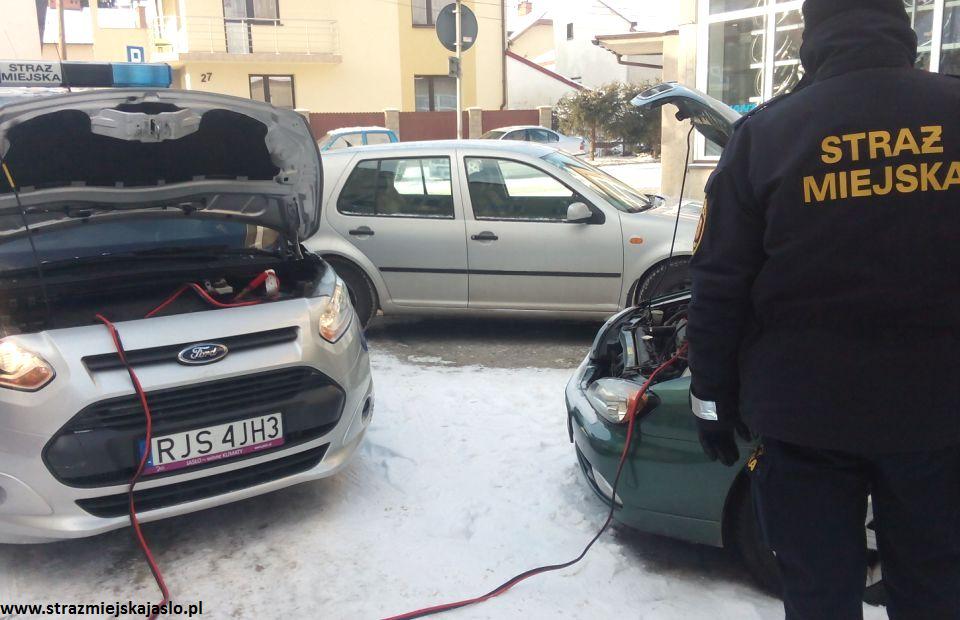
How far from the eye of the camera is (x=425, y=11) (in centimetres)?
3012

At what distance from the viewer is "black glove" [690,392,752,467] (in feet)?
6.90

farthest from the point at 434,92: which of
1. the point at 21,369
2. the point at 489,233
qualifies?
the point at 21,369

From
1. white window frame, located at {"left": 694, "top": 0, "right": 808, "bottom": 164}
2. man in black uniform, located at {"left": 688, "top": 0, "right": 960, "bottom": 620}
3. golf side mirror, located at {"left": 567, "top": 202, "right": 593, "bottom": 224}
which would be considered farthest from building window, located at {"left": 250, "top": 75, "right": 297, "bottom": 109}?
man in black uniform, located at {"left": 688, "top": 0, "right": 960, "bottom": 620}

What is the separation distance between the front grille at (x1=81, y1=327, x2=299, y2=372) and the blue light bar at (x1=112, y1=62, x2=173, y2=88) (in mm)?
1677

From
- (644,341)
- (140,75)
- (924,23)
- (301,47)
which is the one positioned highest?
(301,47)

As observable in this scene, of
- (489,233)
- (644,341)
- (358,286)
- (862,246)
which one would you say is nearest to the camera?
(862,246)

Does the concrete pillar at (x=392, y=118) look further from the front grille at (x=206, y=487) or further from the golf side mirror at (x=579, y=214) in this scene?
the front grille at (x=206, y=487)

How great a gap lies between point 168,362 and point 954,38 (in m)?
9.37

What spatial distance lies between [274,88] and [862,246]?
29833 mm

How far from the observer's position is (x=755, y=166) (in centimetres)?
193

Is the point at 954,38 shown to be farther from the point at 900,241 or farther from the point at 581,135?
the point at 581,135

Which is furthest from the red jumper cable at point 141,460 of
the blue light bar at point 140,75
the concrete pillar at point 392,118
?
the concrete pillar at point 392,118

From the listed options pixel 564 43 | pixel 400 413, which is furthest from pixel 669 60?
pixel 564 43

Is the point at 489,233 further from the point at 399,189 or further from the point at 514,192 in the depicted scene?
the point at 399,189
